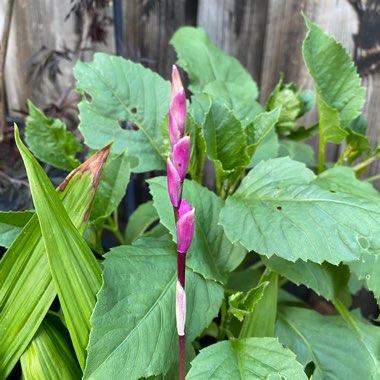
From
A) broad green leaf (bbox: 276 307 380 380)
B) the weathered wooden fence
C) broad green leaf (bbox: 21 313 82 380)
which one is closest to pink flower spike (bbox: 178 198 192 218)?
broad green leaf (bbox: 21 313 82 380)

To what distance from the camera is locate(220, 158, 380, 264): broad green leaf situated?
2.01 ft

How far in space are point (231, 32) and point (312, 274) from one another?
2.17ft

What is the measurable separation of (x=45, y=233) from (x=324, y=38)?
1.76 feet

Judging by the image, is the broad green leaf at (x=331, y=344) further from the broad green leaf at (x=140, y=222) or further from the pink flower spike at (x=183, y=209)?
the pink flower spike at (x=183, y=209)

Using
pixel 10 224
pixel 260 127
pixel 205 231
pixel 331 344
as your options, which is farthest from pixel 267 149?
pixel 10 224

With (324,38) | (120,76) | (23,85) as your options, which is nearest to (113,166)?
(120,76)

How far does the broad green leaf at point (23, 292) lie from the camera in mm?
608

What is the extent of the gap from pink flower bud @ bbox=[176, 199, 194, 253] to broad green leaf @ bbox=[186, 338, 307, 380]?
20 centimetres

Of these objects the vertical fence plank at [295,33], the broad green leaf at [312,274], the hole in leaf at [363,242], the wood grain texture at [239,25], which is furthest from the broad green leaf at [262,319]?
the wood grain texture at [239,25]

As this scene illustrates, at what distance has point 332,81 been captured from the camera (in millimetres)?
830

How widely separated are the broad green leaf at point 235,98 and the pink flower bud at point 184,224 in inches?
16.8

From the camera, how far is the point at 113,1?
1096mm

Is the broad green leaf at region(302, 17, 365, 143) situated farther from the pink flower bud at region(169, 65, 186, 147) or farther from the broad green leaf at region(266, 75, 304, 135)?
the pink flower bud at region(169, 65, 186, 147)

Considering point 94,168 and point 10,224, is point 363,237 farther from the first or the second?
point 10,224
